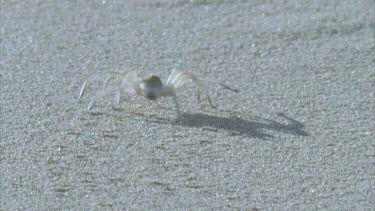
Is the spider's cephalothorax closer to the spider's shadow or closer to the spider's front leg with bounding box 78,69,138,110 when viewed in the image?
the spider's front leg with bounding box 78,69,138,110

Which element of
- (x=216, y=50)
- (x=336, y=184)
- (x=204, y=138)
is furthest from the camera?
(x=216, y=50)

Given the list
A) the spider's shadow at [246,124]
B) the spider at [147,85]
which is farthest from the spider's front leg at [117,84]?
the spider's shadow at [246,124]

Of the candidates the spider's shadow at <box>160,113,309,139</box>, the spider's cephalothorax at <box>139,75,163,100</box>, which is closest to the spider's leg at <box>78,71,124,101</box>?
the spider's cephalothorax at <box>139,75,163,100</box>

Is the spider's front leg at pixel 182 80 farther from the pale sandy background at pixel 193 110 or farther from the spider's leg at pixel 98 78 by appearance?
the spider's leg at pixel 98 78

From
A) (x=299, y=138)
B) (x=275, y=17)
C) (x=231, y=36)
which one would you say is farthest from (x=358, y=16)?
(x=299, y=138)

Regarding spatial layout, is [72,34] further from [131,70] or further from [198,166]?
[198,166]
